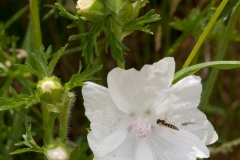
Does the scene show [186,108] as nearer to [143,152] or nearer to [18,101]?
[143,152]

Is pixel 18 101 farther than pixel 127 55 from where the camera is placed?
No

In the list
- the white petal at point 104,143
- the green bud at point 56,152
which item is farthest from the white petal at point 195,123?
the green bud at point 56,152

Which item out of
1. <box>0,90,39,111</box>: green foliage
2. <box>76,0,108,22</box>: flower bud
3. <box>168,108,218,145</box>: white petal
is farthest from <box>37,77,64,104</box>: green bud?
<box>168,108,218,145</box>: white petal

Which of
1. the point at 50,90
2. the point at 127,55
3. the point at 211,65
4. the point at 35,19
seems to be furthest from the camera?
the point at 127,55

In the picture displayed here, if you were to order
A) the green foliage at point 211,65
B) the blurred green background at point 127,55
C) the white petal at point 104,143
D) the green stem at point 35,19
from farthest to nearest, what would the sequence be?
the blurred green background at point 127,55 < the green stem at point 35,19 < the green foliage at point 211,65 < the white petal at point 104,143

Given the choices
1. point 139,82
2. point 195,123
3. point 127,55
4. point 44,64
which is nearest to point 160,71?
point 139,82

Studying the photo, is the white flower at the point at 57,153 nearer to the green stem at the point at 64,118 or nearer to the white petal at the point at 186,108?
the green stem at the point at 64,118

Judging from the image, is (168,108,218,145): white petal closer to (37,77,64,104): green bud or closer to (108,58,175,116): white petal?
(108,58,175,116): white petal

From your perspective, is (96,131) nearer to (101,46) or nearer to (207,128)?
(207,128)
